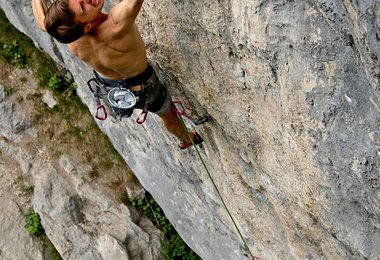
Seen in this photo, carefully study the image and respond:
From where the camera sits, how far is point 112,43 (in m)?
3.67

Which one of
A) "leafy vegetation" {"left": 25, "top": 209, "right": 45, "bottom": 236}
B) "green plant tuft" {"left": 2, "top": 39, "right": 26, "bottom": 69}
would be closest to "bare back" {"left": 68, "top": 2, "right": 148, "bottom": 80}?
"leafy vegetation" {"left": 25, "top": 209, "right": 45, "bottom": 236}

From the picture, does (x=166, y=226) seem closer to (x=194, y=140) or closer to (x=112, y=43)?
(x=194, y=140)

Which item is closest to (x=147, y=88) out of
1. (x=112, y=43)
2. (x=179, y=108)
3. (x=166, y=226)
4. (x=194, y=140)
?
(x=179, y=108)

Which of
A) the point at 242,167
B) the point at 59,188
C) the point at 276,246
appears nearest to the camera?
the point at 242,167

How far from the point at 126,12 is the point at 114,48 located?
406 millimetres

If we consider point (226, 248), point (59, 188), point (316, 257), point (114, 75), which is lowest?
point (59, 188)

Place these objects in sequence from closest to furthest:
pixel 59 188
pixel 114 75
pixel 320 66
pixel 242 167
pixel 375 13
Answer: pixel 375 13, pixel 320 66, pixel 114 75, pixel 242 167, pixel 59 188

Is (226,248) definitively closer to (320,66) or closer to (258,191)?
(258,191)

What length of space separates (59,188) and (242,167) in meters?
4.10

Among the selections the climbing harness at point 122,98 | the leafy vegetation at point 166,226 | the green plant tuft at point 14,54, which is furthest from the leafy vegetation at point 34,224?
the climbing harness at point 122,98

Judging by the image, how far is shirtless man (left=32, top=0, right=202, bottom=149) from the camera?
10.8 ft

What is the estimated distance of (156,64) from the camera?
4.40 m

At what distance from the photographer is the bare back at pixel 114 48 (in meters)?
3.53

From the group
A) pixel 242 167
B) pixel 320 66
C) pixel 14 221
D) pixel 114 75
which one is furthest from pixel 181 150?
pixel 14 221
